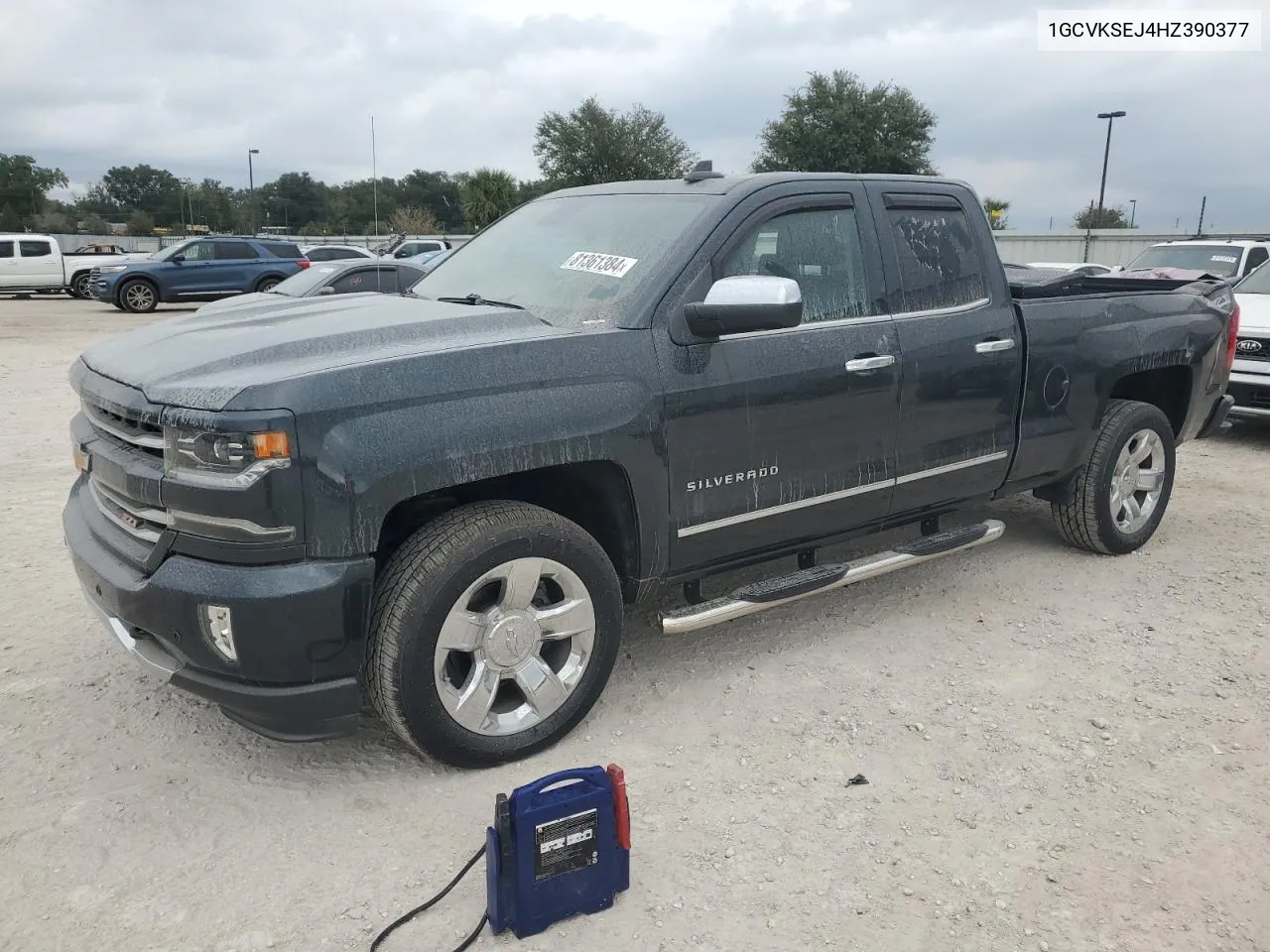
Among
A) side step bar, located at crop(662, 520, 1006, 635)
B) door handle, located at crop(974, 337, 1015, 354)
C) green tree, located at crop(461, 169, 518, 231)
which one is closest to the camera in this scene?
side step bar, located at crop(662, 520, 1006, 635)

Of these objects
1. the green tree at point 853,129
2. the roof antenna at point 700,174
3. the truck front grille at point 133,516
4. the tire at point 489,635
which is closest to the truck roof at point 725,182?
the roof antenna at point 700,174

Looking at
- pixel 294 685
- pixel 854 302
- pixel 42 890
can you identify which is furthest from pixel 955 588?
pixel 42 890

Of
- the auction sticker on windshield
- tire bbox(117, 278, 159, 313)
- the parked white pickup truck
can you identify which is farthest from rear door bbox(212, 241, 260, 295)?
the auction sticker on windshield

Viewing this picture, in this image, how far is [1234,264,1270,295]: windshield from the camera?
370 inches

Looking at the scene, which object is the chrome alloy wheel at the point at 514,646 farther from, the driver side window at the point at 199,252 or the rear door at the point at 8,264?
the rear door at the point at 8,264

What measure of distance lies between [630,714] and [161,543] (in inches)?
66.0

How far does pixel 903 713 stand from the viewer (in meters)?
3.68

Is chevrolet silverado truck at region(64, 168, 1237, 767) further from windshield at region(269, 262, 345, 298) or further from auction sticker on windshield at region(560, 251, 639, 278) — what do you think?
windshield at region(269, 262, 345, 298)

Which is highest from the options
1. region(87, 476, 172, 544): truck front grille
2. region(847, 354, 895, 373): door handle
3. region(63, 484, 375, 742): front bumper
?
region(847, 354, 895, 373): door handle

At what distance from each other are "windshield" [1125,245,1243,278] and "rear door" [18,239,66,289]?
2335cm

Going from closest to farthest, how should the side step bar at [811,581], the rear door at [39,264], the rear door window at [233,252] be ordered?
the side step bar at [811,581]
the rear door window at [233,252]
the rear door at [39,264]

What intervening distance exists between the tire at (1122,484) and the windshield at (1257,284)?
5.01 metres

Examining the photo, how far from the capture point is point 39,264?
24.2 m

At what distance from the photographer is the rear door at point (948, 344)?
4098 mm
